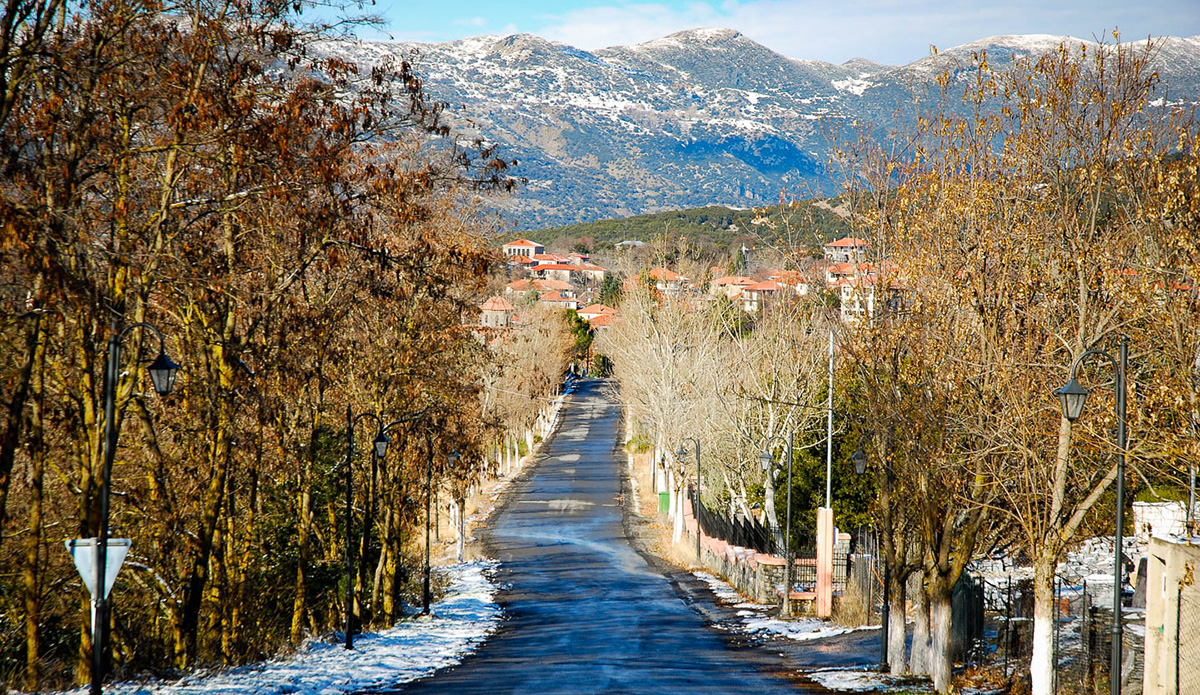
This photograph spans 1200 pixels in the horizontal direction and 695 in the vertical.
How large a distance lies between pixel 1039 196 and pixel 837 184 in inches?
177

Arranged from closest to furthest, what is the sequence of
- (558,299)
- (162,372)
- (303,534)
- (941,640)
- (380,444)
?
(162,372)
(941,640)
(303,534)
(380,444)
(558,299)

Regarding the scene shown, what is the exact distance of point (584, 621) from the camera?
28.6m

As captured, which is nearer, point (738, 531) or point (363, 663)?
point (363, 663)

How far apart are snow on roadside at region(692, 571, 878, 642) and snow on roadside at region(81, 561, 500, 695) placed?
7.01m

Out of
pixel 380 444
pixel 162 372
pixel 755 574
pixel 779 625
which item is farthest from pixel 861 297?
pixel 755 574

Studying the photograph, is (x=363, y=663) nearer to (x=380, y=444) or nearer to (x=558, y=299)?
(x=380, y=444)

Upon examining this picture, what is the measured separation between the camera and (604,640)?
24.6 meters

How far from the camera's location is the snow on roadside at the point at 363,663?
47.1 feet

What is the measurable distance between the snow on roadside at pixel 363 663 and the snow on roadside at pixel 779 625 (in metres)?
7.01

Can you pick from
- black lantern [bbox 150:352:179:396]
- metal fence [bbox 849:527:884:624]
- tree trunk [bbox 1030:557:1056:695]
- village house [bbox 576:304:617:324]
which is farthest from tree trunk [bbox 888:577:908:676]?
village house [bbox 576:304:617:324]

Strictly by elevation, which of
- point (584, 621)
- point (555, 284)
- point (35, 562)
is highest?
point (555, 284)

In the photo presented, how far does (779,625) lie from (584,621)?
554 centimetres

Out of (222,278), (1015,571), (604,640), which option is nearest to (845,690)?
(604,640)

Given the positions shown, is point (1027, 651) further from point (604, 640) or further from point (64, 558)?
point (64, 558)
